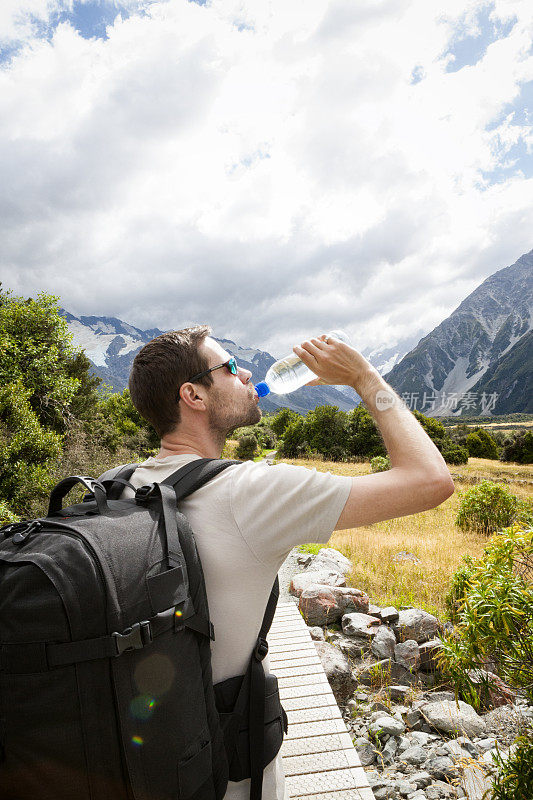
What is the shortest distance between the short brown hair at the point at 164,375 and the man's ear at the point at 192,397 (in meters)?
0.03

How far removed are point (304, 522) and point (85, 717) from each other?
65 cm

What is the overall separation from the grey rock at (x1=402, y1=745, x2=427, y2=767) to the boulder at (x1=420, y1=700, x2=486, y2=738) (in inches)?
9.3

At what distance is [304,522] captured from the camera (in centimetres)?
121

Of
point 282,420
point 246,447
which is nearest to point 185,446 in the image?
point 246,447

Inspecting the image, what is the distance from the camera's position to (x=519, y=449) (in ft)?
151

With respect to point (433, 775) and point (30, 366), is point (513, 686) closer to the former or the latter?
point (433, 775)

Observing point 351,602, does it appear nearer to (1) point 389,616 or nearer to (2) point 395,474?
(1) point 389,616

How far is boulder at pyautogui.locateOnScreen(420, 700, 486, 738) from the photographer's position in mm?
3848

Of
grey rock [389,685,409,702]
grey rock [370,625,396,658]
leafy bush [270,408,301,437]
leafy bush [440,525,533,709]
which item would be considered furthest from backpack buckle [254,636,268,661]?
leafy bush [270,408,301,437]

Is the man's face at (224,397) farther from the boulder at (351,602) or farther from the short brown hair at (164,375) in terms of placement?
the boulder at (351,602)

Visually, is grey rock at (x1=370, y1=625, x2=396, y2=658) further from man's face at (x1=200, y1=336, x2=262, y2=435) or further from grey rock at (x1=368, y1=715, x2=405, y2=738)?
man's face at (x1=200, y1=336, x2=262, y2=435)

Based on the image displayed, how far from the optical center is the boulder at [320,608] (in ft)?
20.2

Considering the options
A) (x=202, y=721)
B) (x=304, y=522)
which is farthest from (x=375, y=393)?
(x=202, y=721)

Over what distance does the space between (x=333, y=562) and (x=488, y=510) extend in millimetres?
5262
